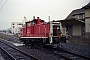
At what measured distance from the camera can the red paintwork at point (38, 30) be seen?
50.4ft

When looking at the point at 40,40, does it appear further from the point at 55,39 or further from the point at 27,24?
the point at 27,24

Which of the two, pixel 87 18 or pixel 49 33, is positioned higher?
pixel 87 18

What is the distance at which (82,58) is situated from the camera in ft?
33.3

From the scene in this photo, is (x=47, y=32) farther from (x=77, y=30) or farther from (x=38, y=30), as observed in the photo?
(x=77, y=30)

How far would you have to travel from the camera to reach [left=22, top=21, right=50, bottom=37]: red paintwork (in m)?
15.4

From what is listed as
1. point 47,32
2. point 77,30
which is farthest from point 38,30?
point 77,30

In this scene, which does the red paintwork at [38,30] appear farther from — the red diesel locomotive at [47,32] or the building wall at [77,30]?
the building wall at [77,30]

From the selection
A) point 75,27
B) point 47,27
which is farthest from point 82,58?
point 75,27

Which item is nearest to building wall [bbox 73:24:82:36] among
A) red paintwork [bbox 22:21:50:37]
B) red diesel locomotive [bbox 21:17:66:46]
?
red paintwork [bbox 22:21:50:37]

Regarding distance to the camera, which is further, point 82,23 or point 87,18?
point 82,23

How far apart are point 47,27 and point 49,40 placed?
145cm

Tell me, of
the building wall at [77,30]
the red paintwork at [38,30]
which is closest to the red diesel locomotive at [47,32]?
the red paintwork at [38,30]

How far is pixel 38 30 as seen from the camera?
16750mm

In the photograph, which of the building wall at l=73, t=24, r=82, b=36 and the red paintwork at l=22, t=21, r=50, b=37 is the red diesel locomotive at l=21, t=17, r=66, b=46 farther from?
the building wall at l=73, t=24, r=82, b=36
